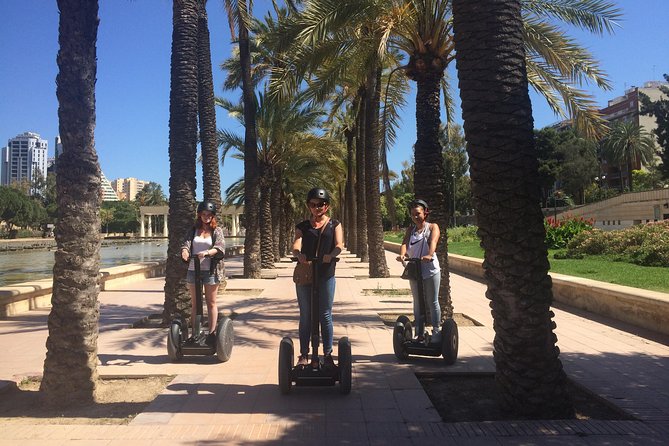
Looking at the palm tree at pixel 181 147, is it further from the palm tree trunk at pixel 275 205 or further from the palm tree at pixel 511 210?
the palm tree trunk at pixel 275 205

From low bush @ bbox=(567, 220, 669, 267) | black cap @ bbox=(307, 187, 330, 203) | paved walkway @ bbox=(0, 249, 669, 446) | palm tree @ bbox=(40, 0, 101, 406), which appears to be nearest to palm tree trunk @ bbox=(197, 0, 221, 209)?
paved walkway @ bbox=(0, 249, 669, 446)

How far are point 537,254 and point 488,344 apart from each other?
3025 millimetres

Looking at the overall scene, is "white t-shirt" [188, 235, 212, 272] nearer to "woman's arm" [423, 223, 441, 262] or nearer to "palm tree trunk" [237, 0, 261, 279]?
"woman's arm" [423, 223, 441, 262]

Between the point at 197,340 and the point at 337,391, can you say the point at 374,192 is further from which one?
the point at 337,391

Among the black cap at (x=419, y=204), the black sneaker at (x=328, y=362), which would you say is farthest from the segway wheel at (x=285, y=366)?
the black cap at (x=419, y=204)

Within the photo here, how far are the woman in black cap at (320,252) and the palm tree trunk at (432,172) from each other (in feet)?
11.9

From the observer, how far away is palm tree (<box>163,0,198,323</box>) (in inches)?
295

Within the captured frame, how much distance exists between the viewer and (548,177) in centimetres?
5791

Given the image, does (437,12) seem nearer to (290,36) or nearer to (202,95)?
(290,36)

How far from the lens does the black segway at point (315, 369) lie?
4332 mm

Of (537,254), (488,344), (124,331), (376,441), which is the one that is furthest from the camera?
(124,331)

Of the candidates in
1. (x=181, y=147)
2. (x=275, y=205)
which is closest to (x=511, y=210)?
(x=181, y=147)

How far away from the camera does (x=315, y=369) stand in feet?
14.4

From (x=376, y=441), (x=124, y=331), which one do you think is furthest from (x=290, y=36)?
(x=376, y=441)
